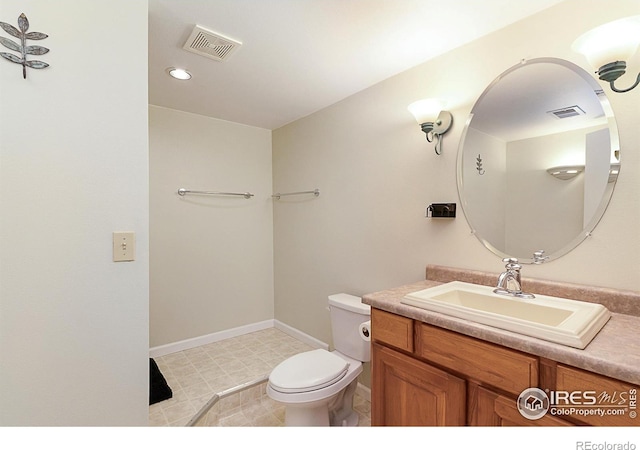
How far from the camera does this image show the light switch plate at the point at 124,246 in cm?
118

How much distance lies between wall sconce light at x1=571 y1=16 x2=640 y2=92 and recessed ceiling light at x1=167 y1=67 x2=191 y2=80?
6.71 feet

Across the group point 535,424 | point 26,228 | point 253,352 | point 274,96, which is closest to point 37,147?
point 26,228

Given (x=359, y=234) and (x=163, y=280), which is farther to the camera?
(x=163, y=280)

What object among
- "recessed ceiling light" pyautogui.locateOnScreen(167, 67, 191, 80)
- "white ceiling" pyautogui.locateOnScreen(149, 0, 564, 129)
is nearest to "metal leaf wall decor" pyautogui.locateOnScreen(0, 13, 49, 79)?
"white ceiling" pyautogui.locateOnScreen(149, 0, 564, 129)

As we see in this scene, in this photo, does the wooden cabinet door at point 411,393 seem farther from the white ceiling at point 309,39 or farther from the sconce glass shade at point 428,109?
the white ceiling at point 309,39

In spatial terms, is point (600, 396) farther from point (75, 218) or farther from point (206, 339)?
point (206, 339)

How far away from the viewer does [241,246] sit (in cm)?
303

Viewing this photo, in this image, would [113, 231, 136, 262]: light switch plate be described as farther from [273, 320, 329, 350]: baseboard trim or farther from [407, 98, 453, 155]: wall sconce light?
[273, 320, 329, 350]: baseboard trim

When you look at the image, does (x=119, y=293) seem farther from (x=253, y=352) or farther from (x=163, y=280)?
(x=253, y=352)

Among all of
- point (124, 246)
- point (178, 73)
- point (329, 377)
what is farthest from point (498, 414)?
point (178, 73)

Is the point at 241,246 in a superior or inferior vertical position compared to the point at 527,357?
superior

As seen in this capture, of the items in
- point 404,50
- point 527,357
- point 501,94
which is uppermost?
point 404,50

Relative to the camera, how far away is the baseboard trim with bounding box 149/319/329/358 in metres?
2.59

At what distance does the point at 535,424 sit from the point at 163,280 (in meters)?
2.64
